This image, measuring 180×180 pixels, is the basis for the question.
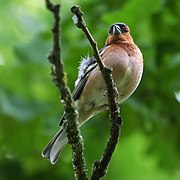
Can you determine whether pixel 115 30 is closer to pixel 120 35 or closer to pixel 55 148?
pixel 120 35

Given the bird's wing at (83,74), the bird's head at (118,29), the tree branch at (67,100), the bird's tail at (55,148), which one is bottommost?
the bird's tail at (55,148)

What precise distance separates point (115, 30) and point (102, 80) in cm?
50

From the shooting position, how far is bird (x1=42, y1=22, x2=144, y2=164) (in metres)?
4.49

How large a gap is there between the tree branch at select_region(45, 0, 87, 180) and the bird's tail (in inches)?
41.3

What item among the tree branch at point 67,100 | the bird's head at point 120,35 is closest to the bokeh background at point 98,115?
the bird's head at point 120,35

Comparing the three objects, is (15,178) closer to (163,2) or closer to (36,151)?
(36,151)

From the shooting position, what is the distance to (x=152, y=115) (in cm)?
612

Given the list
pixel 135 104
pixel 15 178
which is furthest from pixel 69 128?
pixel 15 178

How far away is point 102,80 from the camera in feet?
14.9

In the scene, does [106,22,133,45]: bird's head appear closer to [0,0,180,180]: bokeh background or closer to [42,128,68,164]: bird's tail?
[0,0,180,180]: bokeh background

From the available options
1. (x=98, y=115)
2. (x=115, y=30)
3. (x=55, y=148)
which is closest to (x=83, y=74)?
A: (x=115, y=30)

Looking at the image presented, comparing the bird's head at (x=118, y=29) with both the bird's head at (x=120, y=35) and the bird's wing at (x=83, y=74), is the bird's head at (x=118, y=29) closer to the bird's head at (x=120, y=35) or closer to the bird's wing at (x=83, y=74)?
the bird's head at (x=120, y=35)

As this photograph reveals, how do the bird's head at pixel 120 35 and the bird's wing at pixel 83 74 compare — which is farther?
the bird's head at pixel 120 35

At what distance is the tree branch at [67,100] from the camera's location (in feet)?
8.37
